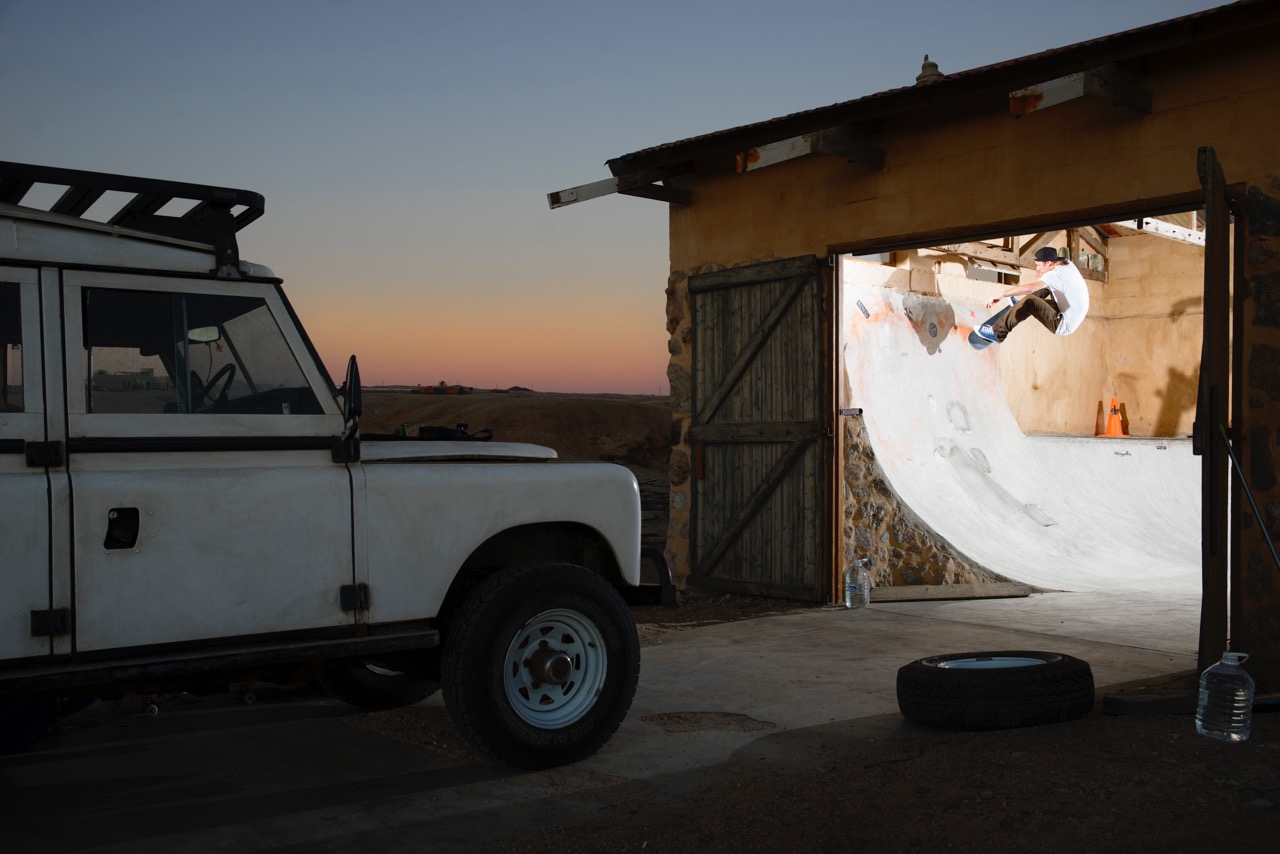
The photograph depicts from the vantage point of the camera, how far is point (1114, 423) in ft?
58.5

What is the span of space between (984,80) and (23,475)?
6535mm

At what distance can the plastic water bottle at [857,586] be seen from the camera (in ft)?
32.3

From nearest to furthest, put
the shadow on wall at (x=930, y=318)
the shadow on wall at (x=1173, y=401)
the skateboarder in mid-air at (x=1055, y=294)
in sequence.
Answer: the shadow on wall at (x=930, y=318)
the skateboarder in mid-air at (x=1055, y=294)
the shadow on wall at (x=1173, y=401)

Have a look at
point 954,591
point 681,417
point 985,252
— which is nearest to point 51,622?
point 681,417

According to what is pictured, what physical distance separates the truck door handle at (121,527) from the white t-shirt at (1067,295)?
44.3 ft

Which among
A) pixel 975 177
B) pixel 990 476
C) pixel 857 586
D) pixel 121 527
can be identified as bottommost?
pixel 857 586

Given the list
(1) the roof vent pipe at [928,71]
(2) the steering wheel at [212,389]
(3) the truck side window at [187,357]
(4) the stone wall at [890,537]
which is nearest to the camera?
(3) the truck side window at [187,357]

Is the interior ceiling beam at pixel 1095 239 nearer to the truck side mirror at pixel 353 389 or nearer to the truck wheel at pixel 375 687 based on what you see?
the truck wheel at pixel 375 687

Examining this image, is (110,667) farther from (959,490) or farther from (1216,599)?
(959,490)

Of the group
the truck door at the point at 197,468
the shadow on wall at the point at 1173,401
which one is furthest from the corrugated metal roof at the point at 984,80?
the shadow on wall at the point at 1173,401

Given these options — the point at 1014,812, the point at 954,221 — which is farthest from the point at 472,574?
the point at 954,221

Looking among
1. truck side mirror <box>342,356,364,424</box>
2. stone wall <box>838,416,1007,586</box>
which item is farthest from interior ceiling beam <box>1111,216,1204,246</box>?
truck side mirror <box>342,356,364,424</box>

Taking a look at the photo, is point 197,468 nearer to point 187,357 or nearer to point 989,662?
point 187,357

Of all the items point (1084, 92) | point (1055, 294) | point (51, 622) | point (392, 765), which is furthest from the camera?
point (1055, 294)
